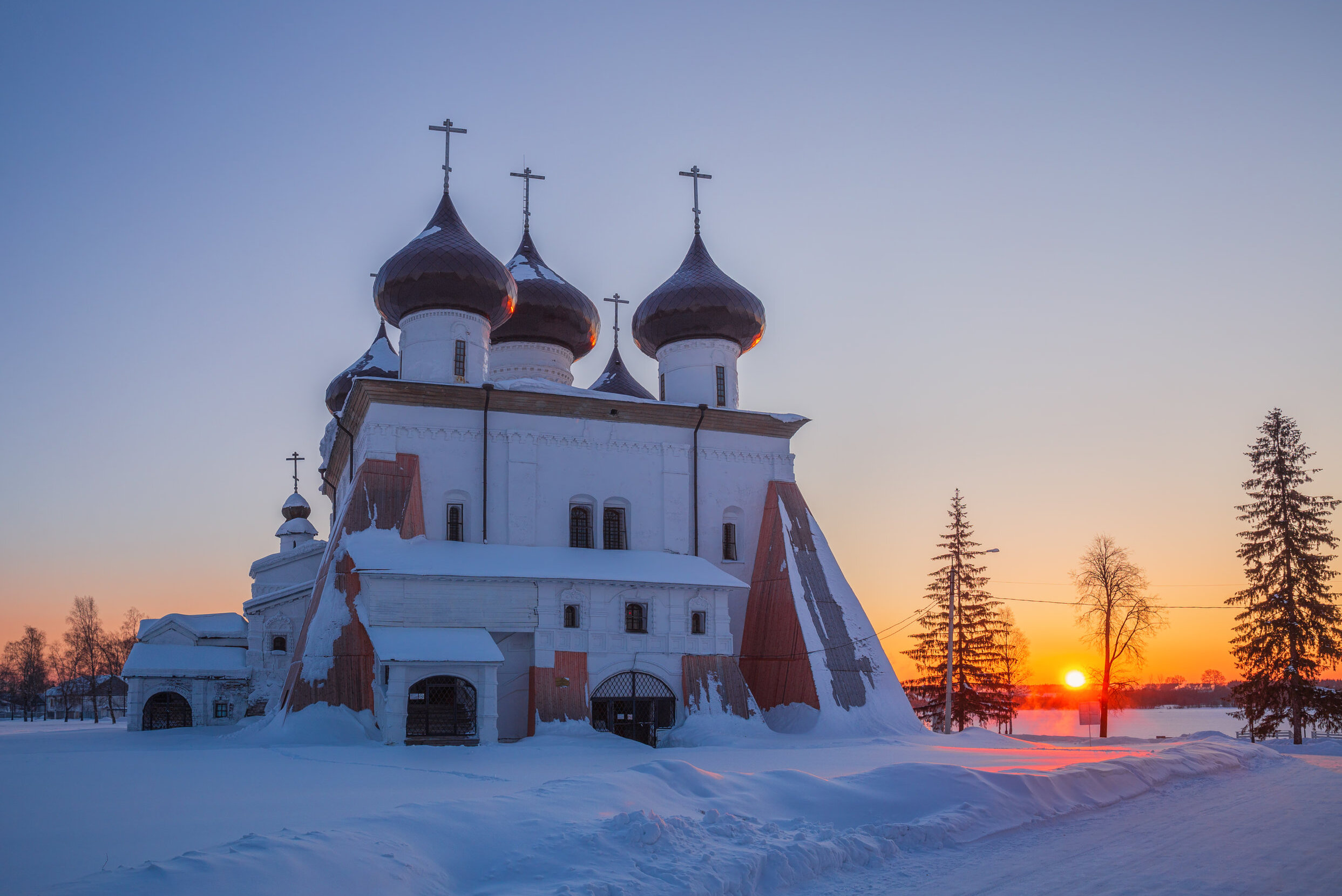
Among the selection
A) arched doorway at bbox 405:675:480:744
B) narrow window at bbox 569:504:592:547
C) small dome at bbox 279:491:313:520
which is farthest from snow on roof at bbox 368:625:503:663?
small dome at bbox 279:491:313:520

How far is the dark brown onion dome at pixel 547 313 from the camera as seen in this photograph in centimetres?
2816

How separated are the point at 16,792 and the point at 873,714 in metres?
16.3

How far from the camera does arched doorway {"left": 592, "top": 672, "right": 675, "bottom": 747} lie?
21078 millimetres

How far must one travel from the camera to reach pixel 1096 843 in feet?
28.5

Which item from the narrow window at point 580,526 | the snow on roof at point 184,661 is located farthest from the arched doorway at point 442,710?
the snow on roof at point 184,661

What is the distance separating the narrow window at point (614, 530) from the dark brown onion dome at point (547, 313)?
270 inches

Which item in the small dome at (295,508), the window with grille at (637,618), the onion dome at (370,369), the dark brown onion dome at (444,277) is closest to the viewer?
the window with grille at (637,618)

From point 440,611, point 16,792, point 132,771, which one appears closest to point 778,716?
point 440,611

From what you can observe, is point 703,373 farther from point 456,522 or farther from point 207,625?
point 207,625

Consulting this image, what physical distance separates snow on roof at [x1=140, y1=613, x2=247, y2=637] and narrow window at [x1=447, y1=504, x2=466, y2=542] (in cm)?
1256

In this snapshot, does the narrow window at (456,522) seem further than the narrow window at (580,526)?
No

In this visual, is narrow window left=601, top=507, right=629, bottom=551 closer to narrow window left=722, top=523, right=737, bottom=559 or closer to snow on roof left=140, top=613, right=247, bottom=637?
narrow window left=722, top=523, right=737, bottom=559

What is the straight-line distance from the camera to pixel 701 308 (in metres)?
26.4

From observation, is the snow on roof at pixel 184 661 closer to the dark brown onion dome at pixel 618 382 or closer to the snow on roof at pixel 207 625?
the snow on roof at pixel 207 625
